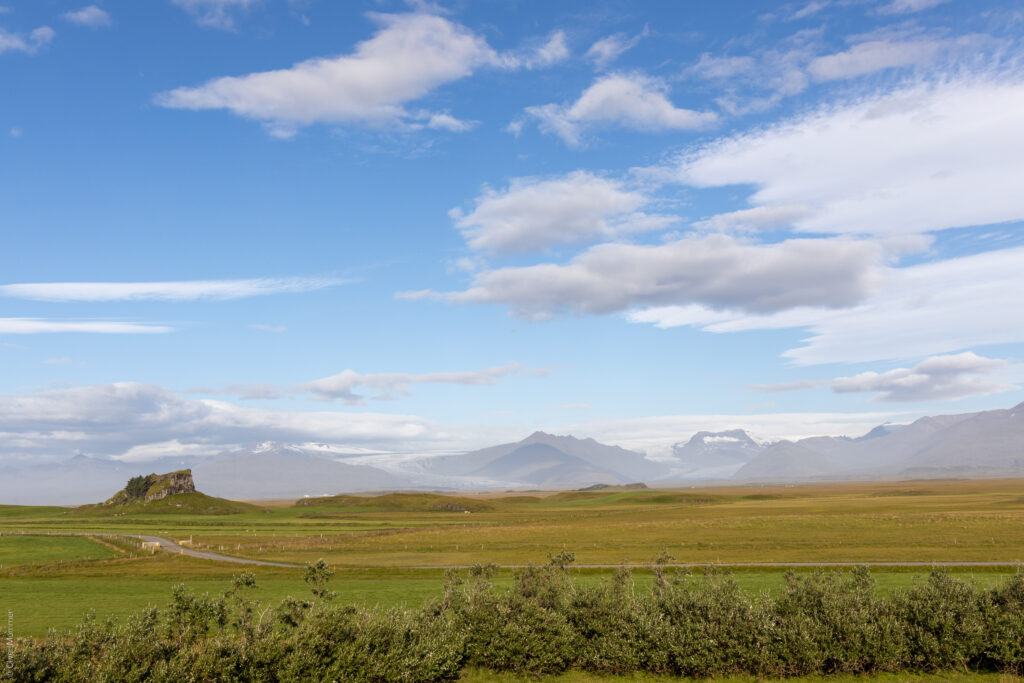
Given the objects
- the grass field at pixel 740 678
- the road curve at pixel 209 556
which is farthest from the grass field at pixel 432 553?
the grass field at pixel 740 678

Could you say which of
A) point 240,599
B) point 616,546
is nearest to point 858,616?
point 240,599

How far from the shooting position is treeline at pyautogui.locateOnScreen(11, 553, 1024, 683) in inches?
1026

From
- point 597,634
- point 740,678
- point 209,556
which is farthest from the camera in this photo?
point 209,556

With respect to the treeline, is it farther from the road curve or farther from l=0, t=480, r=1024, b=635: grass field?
the road curve

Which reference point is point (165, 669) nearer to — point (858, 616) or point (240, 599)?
point (240, 599)

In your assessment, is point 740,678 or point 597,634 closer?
point 740,678

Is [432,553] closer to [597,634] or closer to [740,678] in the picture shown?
[597,634]

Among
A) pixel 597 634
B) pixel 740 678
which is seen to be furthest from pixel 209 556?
pixel 740 678

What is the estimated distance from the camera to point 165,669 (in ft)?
77.7

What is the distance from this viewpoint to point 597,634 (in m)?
31.3

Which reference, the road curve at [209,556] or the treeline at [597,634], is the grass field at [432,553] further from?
the treeline at [597,634]

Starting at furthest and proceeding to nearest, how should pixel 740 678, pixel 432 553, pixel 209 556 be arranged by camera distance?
pixel 432 553
pixel 209 556
pixel 740 678

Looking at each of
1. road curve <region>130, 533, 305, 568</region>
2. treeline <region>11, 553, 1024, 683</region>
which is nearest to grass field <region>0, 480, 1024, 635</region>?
road curve <region>130, 533, 305, 568</region>

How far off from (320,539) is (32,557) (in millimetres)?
39344
